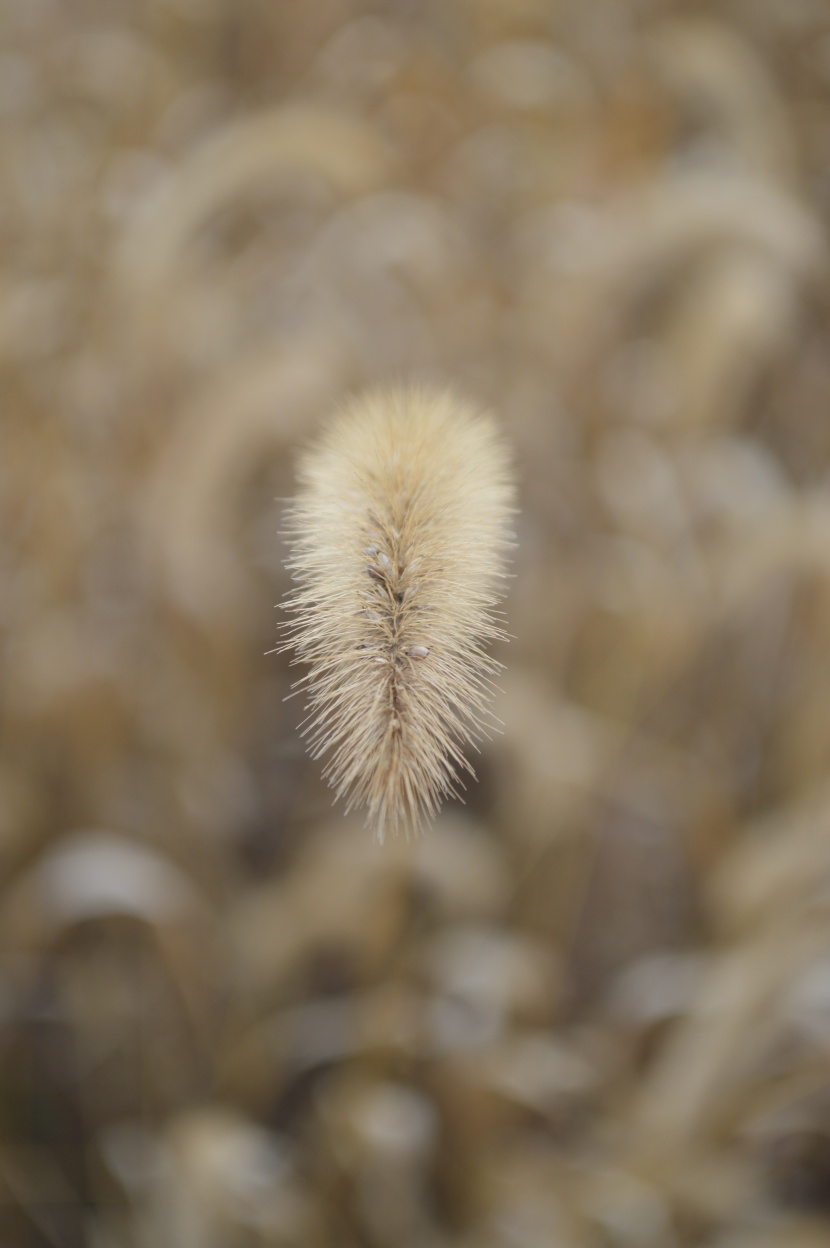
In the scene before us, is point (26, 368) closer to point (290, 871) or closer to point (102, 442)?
point (102, 442)

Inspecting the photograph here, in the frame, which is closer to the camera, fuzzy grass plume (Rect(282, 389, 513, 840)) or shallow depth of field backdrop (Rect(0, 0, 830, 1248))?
fuzzy grass plume (Rect(282, 389, 513, 840))

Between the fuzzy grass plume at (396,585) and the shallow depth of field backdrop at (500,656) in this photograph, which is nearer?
the fuzzy grass plume at (396,585)

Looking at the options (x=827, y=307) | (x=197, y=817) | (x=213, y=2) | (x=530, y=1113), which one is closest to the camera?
(x=530, y=1113)

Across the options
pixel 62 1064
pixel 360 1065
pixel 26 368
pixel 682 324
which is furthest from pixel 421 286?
pixel 62 1064
